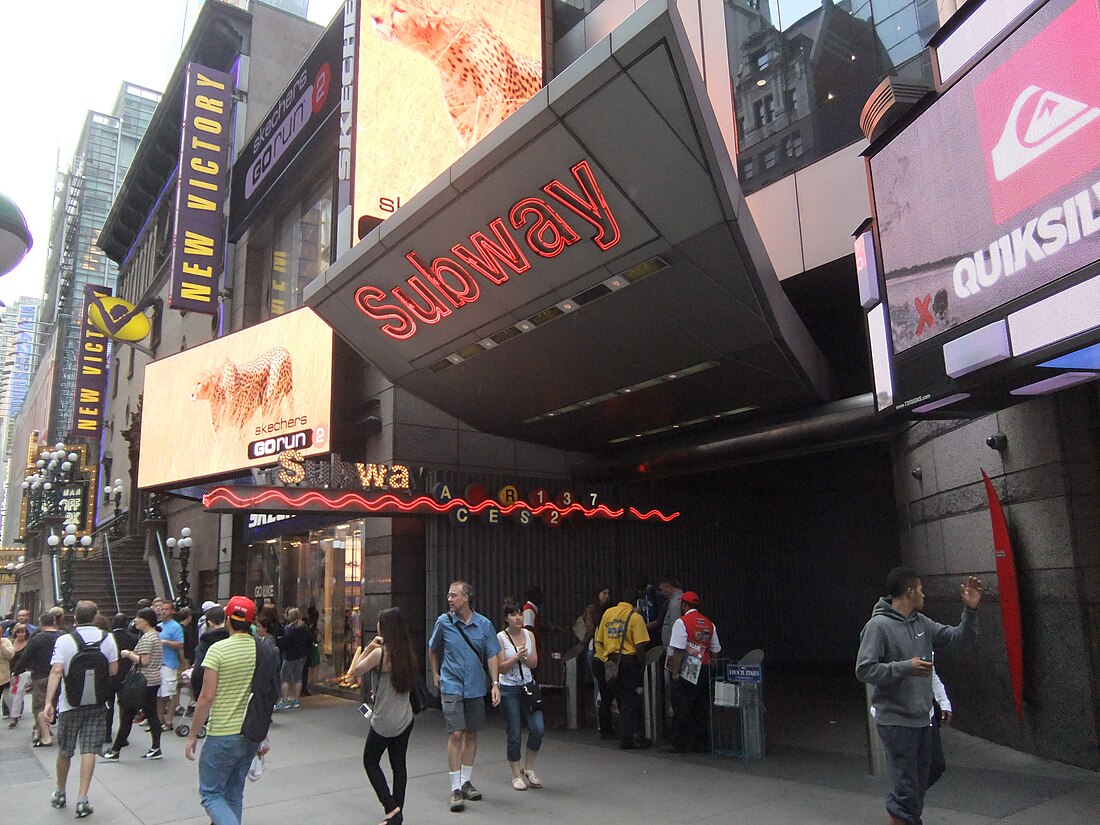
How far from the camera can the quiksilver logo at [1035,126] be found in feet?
20.3

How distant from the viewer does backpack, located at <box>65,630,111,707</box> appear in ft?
24.7

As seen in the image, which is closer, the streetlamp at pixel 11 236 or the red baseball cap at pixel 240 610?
the streetlamp at pixel 11 236

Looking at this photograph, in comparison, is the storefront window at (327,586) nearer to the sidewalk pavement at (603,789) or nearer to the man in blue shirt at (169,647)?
the man in blue shirt at (169,647)

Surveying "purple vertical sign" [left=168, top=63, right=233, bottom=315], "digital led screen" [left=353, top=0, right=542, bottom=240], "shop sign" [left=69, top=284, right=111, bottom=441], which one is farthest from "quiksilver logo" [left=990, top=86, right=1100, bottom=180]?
"shop sign" [left=69, top=284, right=111, bottom=441]

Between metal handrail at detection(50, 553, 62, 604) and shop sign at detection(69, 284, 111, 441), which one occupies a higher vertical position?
shop sign at detection(69, 284, 111, 441)

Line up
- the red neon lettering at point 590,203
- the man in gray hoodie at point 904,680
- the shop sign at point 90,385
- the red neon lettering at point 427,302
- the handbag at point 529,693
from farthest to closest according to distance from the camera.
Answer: the shop sign at point 90,385 → the red neon lettering at point 427,302 → the red neon lettering at point 590,203 → the handbag at point 529,693 → the man in gray hoodie at point 904,680

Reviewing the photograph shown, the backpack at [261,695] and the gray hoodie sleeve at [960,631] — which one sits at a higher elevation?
the gray hoodie sleeve at [960,631]

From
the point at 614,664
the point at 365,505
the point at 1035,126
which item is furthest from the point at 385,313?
the point at 1035,126

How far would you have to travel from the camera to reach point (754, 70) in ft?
45.0

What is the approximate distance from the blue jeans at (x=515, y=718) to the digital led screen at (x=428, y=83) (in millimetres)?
9332

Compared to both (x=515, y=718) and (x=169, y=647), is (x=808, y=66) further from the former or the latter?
(x=169, y=647)

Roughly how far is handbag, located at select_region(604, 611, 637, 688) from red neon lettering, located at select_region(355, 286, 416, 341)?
17.6ft

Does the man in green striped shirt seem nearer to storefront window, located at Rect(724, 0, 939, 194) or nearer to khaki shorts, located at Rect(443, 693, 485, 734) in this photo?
khaki shorts, located at Rect(443, 693, 485, 734)

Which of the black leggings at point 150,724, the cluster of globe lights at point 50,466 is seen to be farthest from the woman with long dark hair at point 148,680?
the cluster of globe lights at point 50,466
